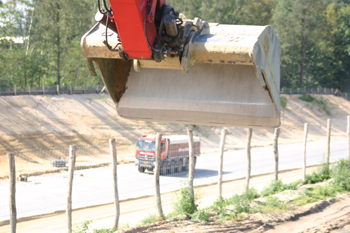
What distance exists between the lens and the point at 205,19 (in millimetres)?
47719

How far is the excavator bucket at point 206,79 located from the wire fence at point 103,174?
4986mm

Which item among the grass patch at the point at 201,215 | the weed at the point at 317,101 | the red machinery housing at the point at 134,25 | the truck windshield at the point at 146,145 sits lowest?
the weed at the point at 317,101

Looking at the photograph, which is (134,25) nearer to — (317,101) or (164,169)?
(164,169)

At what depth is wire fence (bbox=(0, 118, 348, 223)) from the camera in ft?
49.6

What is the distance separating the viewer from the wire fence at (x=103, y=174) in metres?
15.1

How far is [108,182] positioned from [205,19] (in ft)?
105

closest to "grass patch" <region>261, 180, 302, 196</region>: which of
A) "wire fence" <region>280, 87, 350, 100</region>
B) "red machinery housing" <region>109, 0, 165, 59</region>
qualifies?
"red machinery housing" <region>109, 0, 165, 59</region>

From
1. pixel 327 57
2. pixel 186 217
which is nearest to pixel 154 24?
pixel 186 217

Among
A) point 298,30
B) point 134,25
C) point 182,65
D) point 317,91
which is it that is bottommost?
point 317,91

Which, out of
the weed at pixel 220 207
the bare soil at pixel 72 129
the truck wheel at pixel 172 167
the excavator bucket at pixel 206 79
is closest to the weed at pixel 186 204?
the weed at pixel 220 207

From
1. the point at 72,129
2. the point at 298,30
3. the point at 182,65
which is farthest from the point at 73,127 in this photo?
the point at 298,30

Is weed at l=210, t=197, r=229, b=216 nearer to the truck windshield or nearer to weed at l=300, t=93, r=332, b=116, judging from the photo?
the truck windshield

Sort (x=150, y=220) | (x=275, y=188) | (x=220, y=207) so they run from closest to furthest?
(x=150, y=220), (x=220, y=207), (x=275, y=188)

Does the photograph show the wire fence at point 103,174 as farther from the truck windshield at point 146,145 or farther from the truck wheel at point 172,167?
the truck windshield at point 146,145
